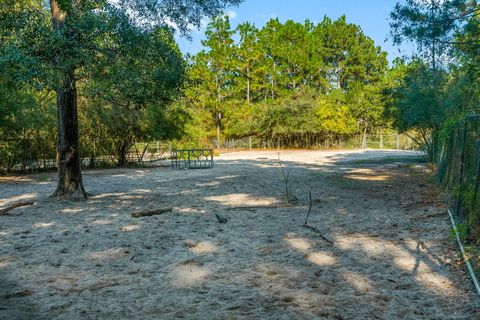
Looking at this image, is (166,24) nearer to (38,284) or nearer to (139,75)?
(139,75)

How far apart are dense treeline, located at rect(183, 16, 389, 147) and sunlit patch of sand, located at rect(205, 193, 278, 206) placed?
3423cm

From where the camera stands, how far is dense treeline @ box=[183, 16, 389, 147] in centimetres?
4606

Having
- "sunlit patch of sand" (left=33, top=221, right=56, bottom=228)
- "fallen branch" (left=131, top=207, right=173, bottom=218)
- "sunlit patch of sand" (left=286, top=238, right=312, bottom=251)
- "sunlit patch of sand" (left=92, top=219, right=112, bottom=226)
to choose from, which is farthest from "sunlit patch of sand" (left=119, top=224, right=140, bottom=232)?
"sunlit patch of sand" (left=286, top=238, right=312, bottom=251)

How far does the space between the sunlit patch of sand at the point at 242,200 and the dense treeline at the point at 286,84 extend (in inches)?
1348

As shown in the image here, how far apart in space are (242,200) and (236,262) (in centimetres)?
517

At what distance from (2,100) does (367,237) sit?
13617 mm

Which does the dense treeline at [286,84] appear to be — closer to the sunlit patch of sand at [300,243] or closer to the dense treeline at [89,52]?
the dense treeline at [89,52]

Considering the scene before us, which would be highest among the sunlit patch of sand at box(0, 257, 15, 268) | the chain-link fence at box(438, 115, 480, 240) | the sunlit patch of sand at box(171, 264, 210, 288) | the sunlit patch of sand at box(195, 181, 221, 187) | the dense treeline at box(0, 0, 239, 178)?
the dense treeline at box(0, 0, 239, 178)

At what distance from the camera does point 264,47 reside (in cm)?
5491

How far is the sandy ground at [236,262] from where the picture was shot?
3889 mm

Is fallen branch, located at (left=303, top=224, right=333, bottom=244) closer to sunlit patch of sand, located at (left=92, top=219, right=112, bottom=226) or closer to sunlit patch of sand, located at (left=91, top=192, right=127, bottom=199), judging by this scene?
sunlit patch of sand, located at (left=92, top=219, right=112, bottom=226)

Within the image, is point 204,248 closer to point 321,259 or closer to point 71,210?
point 321,259

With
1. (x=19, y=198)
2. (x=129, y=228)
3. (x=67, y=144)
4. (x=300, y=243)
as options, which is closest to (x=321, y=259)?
(x=300, y=243)

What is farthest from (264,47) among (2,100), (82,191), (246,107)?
(82,191)
